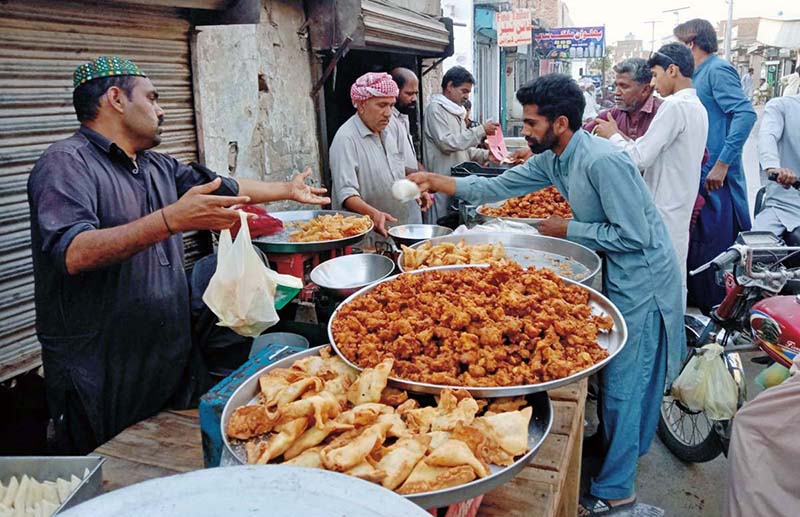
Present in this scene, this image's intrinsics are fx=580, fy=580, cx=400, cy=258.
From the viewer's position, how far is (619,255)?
3025 millimetres

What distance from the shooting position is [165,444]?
1.95 meters

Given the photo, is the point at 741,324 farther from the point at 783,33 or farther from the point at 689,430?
the point at 783,33

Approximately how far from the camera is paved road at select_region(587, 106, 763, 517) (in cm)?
344

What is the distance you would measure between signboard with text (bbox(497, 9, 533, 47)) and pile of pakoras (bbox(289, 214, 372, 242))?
14.7 m

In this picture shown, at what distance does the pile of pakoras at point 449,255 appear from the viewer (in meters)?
2.83

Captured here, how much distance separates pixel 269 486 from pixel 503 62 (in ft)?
76.3

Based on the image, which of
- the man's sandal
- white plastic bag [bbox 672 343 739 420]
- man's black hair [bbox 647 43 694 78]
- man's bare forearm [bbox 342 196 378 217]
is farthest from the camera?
man's black hair [bbox 647 43 694 78]

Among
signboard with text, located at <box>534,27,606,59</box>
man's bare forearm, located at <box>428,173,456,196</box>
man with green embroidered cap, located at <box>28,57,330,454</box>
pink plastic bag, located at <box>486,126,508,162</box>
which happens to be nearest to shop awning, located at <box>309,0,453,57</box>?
pink plastic bag, located at <box>486,126,508,162</box>

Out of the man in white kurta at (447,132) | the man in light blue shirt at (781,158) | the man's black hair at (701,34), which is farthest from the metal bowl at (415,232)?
the man's black hair at (701,34)

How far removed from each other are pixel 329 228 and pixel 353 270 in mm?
540

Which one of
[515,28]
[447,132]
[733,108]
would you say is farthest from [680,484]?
[515,28]

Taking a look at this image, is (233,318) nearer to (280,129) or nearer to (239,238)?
(239,238)

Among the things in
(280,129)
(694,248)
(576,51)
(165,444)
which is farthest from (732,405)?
(576,51)

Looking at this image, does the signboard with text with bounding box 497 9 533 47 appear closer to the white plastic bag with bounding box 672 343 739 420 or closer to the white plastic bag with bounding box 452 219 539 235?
the white plastic bag with bounding box 452 219 539 235
